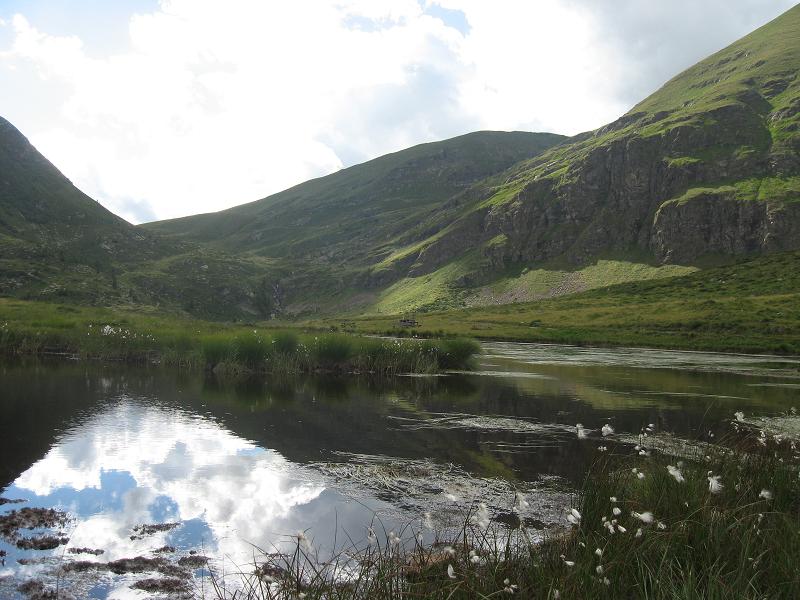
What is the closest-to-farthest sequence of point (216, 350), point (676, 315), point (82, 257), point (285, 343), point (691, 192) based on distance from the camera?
point (216, 350), point (285, 343), point (676, 315), point (82, 257), point (691, 192)

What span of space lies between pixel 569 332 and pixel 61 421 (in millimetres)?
75650

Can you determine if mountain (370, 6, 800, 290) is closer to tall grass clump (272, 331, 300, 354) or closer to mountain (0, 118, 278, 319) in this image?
mountain (0, 118, 278, 319)

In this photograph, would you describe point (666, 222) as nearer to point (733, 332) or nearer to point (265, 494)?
point (733, 332)

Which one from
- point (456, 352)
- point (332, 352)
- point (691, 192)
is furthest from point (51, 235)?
point (691, 192)

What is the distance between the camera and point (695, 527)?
8.74 meters

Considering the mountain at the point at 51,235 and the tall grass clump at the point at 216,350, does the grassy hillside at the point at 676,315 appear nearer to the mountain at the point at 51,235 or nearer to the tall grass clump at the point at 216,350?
the tall grass clump at the point at 216,350

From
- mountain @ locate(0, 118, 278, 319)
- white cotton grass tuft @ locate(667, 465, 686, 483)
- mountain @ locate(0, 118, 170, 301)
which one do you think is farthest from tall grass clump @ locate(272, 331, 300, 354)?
mountain @ locate(0, 118, 170, 301)

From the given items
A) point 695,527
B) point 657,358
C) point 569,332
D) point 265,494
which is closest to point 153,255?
point 569,332

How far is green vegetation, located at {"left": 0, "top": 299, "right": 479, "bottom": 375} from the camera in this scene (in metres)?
42.4

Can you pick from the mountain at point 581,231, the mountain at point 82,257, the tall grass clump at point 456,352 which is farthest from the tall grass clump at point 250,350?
the mountain at point 581,231

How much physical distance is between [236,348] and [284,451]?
23.0 metres

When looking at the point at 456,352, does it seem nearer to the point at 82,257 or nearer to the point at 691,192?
the point at 82,257

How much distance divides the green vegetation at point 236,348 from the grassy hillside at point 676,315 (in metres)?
37.5

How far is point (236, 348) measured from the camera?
1642 inches
